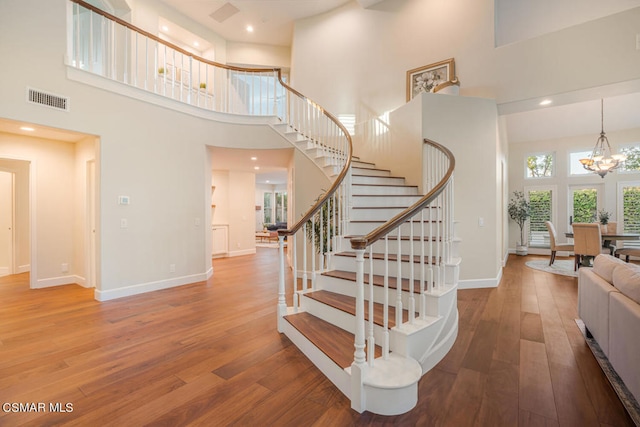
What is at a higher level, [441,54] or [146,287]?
[441,54]

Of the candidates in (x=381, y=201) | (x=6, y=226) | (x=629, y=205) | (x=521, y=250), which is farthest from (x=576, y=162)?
(x=6, y=226)

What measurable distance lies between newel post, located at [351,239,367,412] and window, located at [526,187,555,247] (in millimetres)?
8808

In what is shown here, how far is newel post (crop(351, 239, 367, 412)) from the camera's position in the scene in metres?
1.71

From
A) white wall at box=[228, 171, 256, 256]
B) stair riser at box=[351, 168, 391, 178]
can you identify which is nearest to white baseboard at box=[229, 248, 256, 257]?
white wall at box=[228, 171, 256, 256]

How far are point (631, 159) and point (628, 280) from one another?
788 cm

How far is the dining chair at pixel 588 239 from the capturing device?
518 centimetres

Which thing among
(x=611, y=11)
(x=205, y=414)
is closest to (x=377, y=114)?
(x=611, y=11)

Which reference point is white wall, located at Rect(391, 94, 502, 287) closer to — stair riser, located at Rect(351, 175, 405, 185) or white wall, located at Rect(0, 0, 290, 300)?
stair riser, located at Rect(351, 175, 405, 185)

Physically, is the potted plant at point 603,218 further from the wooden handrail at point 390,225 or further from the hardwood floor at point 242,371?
the wooden handrail at point 390,225

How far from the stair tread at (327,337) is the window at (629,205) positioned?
8.90 m

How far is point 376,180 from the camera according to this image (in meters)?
4.71

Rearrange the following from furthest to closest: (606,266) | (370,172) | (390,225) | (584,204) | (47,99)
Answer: (584,204) < (370,172) < (47,99) < (606,266) < (390,225)

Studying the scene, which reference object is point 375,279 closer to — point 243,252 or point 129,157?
point 129,157

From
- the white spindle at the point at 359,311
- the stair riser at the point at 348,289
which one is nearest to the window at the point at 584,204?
the stair riser at the point at 348,289
